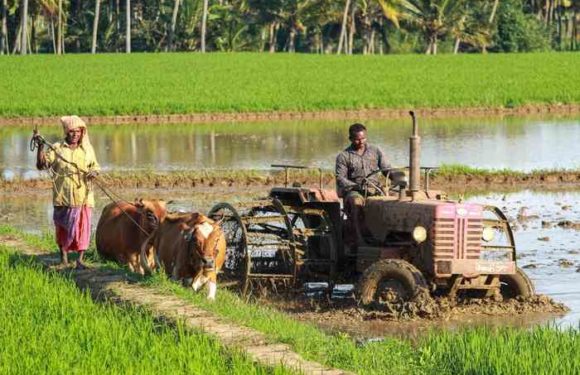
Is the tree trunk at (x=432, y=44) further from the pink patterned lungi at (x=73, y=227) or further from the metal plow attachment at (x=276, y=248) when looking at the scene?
the pink patterned lungi at (x=73, y=227)

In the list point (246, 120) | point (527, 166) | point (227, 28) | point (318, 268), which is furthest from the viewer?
point (227, 28)

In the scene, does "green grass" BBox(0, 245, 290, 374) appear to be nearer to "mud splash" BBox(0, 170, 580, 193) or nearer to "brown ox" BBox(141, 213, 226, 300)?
"brown ox" BBox(141, 213, 226, 300)

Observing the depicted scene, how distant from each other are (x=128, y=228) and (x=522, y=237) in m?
5.22

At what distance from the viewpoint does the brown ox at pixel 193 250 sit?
10719 mm

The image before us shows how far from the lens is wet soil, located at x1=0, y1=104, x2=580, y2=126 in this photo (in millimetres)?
35406

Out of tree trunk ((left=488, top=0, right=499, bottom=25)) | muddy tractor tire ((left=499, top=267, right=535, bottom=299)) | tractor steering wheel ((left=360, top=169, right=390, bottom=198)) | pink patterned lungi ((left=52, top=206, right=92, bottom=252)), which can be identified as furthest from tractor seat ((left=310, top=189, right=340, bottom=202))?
tree trunk ((left=488, top=0, right=499, bottom=25))

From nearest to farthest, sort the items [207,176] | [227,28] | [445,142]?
[207,176] < [445,142] < [227,28]

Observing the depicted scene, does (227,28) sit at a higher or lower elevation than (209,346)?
higher

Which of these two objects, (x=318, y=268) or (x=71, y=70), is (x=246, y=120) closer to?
(x=71, y=70)

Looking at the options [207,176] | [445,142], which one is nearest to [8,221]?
[207,176]

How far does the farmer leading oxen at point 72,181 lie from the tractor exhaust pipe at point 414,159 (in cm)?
281

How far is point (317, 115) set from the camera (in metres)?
37.0

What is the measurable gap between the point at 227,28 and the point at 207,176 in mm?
54791

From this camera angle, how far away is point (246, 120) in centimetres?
3597
